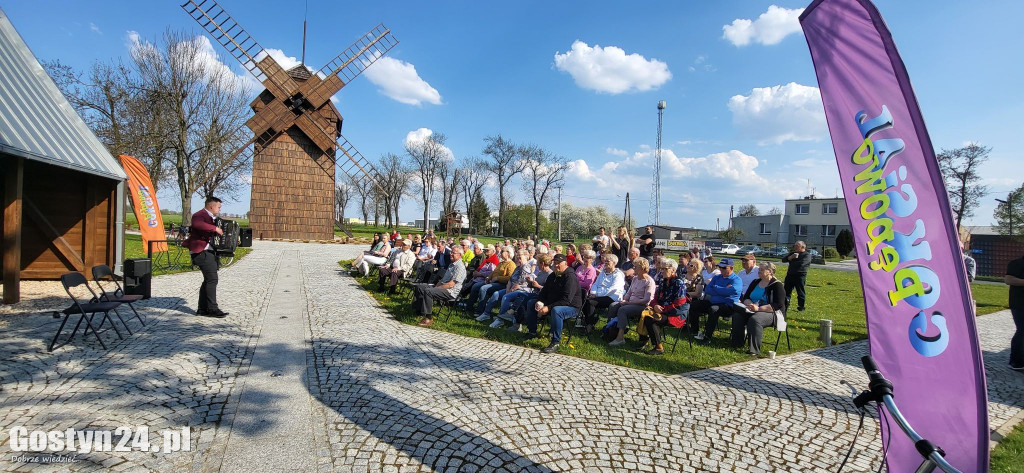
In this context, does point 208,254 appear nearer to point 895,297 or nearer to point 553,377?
point 553,377

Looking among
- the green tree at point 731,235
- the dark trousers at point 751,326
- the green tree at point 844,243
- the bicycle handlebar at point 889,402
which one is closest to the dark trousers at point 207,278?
the dark trousers at point 751,326

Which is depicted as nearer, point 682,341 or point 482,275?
Result: point 682,341

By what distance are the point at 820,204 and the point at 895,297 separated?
6015 centimetres

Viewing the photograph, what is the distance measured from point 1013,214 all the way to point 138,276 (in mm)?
43957

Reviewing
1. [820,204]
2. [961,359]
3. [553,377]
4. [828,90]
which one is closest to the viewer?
[961,359]

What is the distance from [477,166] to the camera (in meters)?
64.0

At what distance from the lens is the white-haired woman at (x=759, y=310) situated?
6262 millimetres

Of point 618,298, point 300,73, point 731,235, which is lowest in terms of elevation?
point 618,298

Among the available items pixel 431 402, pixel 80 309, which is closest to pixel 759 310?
pixel 431 402

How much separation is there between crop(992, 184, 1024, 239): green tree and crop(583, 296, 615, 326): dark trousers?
36623 mm

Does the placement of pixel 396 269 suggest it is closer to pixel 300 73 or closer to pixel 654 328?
pixel 654 328

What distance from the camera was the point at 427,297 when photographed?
7.39 meters

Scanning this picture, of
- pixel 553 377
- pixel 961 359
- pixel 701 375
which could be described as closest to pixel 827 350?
pixel 701 375

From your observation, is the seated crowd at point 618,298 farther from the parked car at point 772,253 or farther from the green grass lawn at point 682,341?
the parked car at point 772,253
